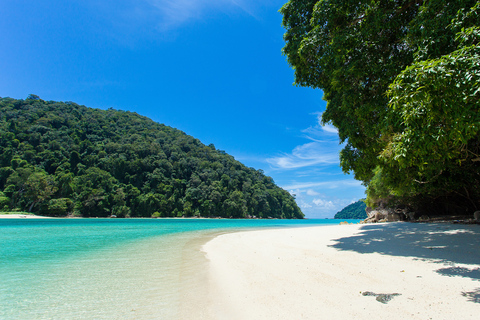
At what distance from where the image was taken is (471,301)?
10.6 ft

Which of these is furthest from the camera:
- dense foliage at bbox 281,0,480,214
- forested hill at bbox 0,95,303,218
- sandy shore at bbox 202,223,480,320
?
forested hill at bbox 0,95,303,218

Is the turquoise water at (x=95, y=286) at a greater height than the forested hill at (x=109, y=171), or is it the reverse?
the forested hill at (x=109, y=171)

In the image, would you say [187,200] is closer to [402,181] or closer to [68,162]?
[68,162]

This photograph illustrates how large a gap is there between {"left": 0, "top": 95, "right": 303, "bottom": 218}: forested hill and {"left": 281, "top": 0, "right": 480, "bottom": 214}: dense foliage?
74601 mm

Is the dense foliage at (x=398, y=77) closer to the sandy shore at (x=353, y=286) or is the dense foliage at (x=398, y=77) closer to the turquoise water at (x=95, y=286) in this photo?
the sandy shore at (x=353, y=286)

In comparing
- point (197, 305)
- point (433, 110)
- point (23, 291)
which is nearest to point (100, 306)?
point (197, 305)

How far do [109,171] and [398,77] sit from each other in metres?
97.7

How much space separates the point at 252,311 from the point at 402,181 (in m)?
9.73

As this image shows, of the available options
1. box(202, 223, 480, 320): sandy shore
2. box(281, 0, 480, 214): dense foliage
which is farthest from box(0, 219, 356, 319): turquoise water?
box(281, 0, 480, 214): dense foliage

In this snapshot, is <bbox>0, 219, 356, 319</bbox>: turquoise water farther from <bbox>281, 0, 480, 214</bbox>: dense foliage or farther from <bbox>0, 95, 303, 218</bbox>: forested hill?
<bbox>0, 95, 303, 218</bbox>: forested hill

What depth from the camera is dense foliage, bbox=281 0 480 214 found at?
3766 mm

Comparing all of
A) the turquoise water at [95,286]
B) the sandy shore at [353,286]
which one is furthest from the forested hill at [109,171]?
the sandy shore at [353,286]

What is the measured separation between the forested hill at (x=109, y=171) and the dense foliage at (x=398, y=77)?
74.6 metres

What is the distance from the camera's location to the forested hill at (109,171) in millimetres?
64812
